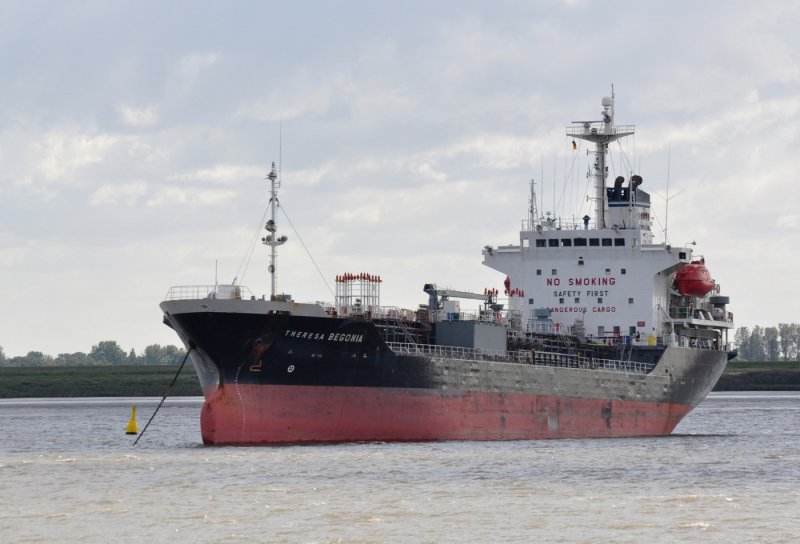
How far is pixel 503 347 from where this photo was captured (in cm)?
5712

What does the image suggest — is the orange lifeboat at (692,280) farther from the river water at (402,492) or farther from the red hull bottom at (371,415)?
the river water at (402,492)

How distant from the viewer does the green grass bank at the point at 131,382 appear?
127 metres

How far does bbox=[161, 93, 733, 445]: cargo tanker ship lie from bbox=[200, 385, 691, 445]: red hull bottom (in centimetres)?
5

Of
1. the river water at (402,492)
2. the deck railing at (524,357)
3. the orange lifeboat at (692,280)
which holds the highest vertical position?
the orange lifeboat at (692,280)

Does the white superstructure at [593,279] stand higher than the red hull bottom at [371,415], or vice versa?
the white superstructure at [593,279]

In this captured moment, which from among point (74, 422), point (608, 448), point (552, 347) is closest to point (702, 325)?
point (552, 347)

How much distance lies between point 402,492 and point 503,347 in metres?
22.4

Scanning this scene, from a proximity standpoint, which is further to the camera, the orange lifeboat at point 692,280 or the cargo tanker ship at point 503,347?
the orange lifeboat at point 692,280

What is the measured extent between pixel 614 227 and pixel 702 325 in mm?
6972

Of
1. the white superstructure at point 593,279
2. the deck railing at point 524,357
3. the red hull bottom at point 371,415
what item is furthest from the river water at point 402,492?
the white superstructure at point 593,279

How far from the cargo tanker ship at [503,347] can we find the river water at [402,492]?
178 cm

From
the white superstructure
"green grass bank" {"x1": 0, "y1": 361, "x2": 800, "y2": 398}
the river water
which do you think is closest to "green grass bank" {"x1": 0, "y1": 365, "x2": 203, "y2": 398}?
"green grass bank" {"x1": 0, "y1": 361, "x2": 800, "y2": 398}

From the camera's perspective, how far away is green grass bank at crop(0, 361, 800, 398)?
127062 mm

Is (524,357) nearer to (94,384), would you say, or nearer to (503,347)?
(503,347)
